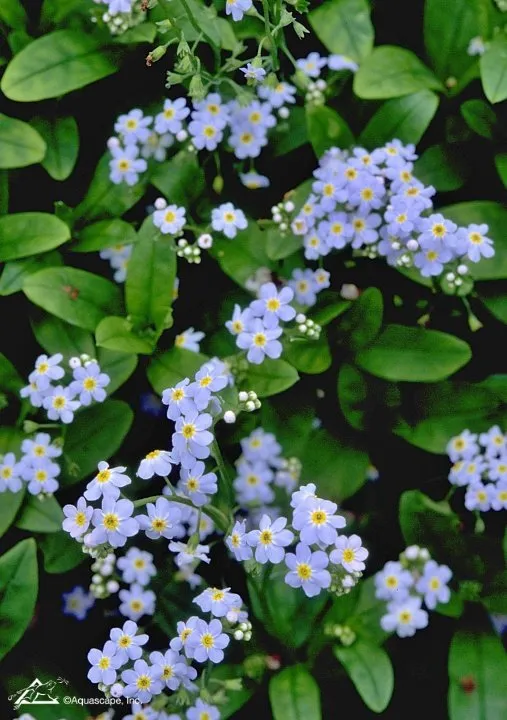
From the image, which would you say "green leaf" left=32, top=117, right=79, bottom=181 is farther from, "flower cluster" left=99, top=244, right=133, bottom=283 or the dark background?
"flower cluster" left=99, top=244, right=133, bottom=283

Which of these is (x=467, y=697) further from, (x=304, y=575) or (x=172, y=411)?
(x=172, y=411)

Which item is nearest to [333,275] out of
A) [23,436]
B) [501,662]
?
[23,436]

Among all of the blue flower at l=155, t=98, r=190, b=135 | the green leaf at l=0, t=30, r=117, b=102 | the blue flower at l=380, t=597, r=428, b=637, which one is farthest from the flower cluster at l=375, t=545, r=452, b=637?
the green leaf at l=0, t=30, r=117, b=102

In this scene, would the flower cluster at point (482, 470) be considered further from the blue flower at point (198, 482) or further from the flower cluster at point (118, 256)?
the flower cluster at point (118, 256)

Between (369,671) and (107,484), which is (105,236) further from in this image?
(369,671)

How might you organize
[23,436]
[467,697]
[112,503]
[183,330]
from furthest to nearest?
[183,330], [23,436], [467,697], [112,503]

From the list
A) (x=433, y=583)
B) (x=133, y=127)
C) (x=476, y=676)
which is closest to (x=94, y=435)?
(x=133, y=127)

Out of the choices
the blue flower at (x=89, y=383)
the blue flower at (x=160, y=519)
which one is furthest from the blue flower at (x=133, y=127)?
the blue flower at (x=160, y=519)
